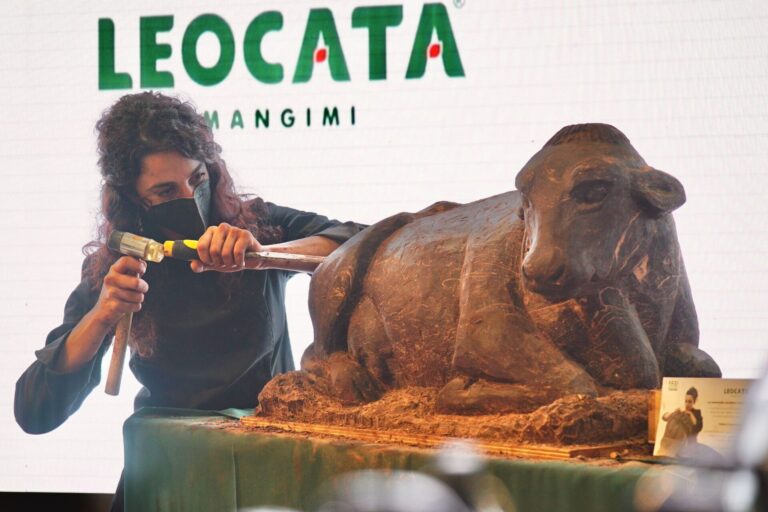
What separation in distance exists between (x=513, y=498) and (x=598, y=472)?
20cm

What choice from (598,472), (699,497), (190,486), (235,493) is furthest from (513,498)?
(190,486)

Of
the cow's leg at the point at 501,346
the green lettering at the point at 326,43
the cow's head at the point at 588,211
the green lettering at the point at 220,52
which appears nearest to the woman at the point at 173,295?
the green lettering at the point at 220,52

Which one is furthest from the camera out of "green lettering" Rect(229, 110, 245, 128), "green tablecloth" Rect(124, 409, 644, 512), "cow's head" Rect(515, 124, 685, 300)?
"green lettering" Rect(229, 110, 245, 128)

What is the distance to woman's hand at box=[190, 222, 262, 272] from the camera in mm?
3012

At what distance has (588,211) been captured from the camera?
2309mm

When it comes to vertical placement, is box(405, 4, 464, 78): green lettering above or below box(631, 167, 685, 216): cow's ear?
above

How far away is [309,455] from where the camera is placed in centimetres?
250

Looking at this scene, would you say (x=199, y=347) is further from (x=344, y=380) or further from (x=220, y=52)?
(x=220, y=52)

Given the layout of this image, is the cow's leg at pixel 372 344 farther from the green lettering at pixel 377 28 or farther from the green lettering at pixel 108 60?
the green lettering at pixel 108 60

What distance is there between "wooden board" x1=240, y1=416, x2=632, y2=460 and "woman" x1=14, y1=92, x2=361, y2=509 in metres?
0.53

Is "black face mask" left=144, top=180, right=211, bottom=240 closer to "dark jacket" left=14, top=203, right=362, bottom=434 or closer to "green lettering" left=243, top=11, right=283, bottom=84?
"dark jacket" left=14, top=203, right=362, bottom=434

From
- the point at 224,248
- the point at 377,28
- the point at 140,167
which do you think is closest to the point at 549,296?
the point at 224,248

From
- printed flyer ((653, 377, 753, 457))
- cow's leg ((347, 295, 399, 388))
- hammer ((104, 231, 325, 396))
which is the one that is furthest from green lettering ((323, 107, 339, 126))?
printed flyer ((653, 377, 753, 457))

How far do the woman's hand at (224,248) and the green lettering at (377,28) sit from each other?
689 millimetres
